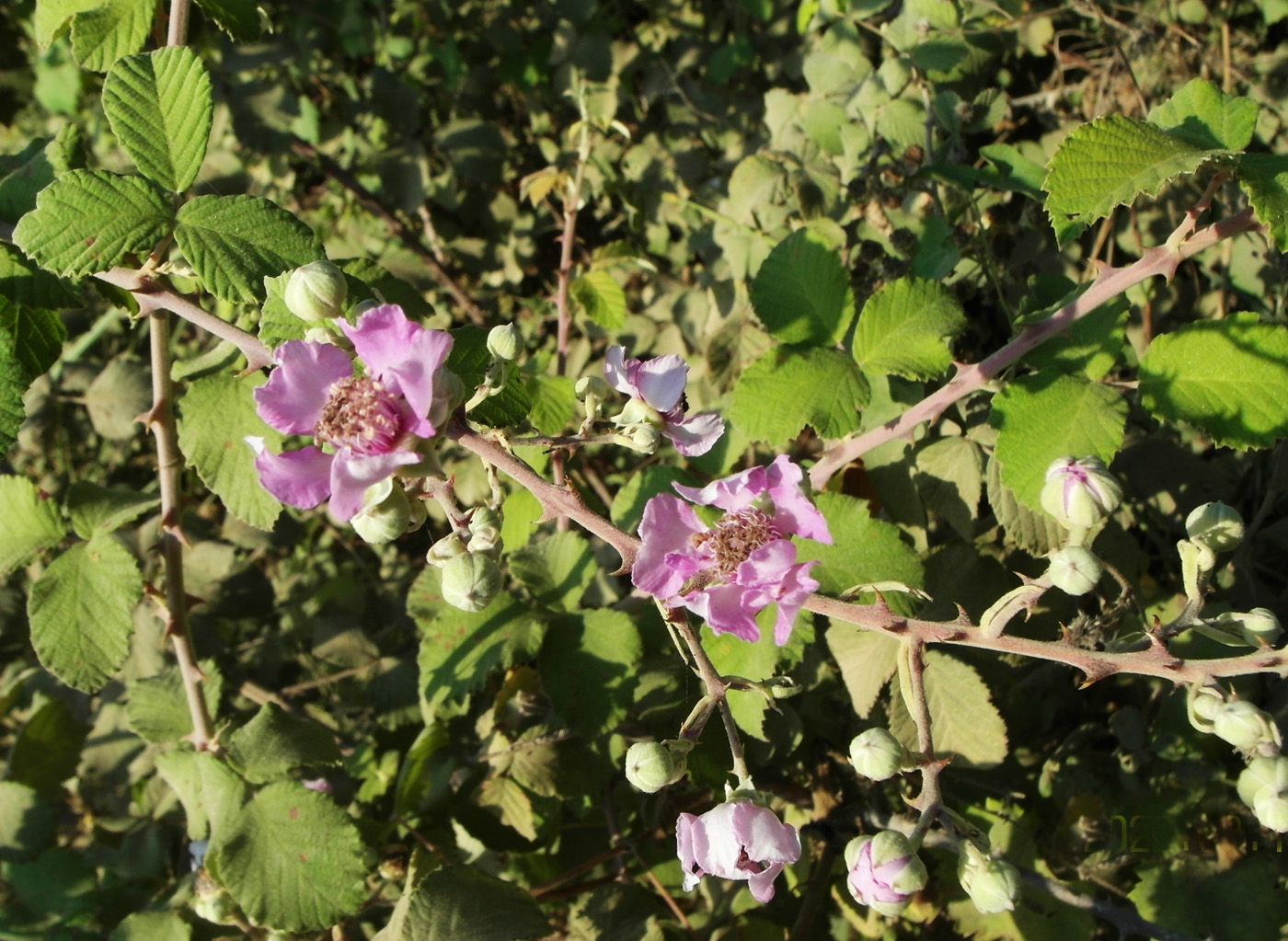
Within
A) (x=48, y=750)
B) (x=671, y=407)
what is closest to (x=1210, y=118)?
(x=671, y=407)

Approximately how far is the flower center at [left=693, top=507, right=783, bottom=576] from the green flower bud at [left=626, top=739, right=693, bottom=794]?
25 cm

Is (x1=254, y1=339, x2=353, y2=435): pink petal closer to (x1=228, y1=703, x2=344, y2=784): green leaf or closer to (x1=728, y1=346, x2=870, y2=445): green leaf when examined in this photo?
(x1=728, y1=346, x2=870, y2=445): green leaf

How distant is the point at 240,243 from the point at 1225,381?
5.17ft

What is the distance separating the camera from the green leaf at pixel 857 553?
154 cm

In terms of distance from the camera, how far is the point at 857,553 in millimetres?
1565

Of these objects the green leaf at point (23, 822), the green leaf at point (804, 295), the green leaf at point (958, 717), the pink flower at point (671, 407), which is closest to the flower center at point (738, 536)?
the pink flower at point (671, 407)

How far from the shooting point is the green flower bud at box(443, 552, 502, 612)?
118cm

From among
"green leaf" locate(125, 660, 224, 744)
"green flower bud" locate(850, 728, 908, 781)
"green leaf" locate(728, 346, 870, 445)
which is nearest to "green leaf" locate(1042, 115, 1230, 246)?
"green leaf" locate(728, 346, 870, 445)

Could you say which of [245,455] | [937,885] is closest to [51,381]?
[245,455]

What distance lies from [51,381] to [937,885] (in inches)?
115

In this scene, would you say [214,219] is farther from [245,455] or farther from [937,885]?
[937,885]

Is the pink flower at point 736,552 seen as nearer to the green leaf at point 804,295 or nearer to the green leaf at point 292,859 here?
the green leaf at point 804,295

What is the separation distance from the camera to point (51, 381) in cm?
294

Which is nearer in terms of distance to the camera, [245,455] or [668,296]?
[245,455]
